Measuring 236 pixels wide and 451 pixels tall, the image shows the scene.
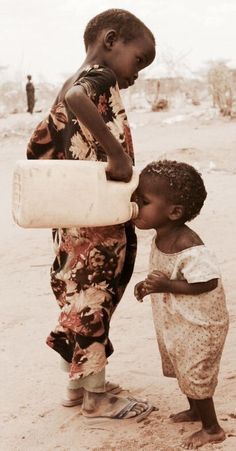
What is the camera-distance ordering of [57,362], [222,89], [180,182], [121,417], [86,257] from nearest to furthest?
[180,182]
[86,257]
[121,417]
[57,362]
[222,89]

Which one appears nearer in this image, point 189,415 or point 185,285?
point 185,285

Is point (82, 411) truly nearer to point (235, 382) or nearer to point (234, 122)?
point (235, 382)

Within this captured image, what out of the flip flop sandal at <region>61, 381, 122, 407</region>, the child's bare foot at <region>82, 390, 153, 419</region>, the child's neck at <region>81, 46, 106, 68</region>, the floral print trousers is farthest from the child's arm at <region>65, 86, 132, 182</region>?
the flip flop sandal at <region>61, 381, 122, 407</region>

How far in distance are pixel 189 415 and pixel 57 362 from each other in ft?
3.29

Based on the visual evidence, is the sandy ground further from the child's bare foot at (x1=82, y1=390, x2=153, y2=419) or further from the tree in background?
the tree in background

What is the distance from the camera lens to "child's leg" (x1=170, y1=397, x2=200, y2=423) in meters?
2.59

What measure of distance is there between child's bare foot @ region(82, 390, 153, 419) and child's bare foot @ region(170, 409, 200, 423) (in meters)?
0.16

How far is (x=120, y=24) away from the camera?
2408 mm

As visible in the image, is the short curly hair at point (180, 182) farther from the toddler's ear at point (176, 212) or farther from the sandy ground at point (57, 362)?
the sandy ground at point (57, 362)

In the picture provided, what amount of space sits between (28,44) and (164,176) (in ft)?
215

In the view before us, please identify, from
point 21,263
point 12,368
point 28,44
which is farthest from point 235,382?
point 28,44

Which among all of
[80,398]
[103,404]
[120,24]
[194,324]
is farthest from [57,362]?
[120,24]

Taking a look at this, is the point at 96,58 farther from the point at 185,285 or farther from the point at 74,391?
the point at 74,391

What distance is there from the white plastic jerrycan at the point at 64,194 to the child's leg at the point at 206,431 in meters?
0.71
